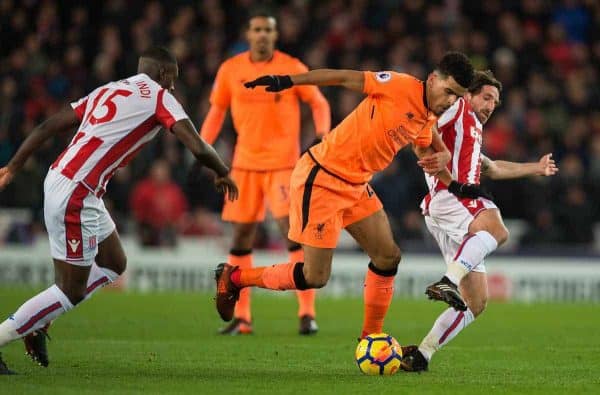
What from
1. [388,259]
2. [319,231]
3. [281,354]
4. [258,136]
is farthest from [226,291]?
[258,136]

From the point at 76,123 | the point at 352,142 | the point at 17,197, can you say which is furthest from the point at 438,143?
the point at 17,197

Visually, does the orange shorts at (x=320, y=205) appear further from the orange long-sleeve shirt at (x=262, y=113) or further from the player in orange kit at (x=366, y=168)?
the orange long-sleeve shirt at (x=262, y=113)

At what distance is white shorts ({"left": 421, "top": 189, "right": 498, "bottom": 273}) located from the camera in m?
8.81

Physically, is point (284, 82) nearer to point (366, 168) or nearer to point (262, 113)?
point (366, 168)

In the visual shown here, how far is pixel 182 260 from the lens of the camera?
17.8 metres

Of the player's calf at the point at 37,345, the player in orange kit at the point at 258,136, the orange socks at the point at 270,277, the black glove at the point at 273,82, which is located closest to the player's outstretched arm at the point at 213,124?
the player in orange kit at the point at 258,136

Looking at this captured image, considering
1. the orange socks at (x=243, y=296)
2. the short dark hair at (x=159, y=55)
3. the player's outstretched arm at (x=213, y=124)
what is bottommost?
the orange socks at (x=243, y=296)

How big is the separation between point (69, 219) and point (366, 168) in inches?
86.1

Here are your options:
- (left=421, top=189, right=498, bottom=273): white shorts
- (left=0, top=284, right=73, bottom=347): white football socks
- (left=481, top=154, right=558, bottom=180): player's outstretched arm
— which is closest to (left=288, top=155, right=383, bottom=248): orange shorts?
(left=421, top=189, right=498, bottom=273): white shorts

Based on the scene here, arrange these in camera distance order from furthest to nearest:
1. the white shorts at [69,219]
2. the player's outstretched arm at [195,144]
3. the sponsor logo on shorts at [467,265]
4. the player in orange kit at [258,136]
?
the player in orange kit at [258,136], the sponsor logo on shorts at [467,265], the white shorts at [69,219], the player's outstretched arm at [195,144]

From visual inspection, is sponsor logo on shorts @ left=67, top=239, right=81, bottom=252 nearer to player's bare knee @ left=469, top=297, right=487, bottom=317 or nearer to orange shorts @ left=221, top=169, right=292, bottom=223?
player's bare knee @ left=469, top=297, right=487, bottom=317

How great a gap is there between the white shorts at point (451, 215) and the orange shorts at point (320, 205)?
628 millimetres

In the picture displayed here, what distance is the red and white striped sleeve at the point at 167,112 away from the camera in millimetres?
7770

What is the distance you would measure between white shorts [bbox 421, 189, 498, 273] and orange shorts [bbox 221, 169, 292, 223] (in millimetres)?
2610
